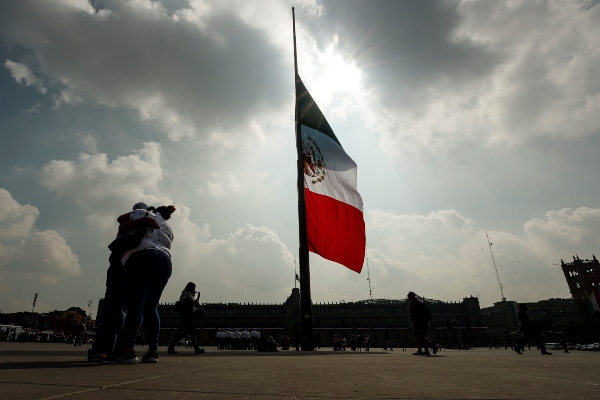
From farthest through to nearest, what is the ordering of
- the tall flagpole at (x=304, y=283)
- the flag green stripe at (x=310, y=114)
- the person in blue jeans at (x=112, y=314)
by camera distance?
1. the flag green stripe at (x=310, y=114)
2. the tall flagpole at (x=304, y=283)
3. the person in blue jeans at (x=112, y=314)

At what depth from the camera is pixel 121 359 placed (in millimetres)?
2928

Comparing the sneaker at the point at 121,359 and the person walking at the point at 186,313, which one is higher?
the person walking at the point at 186,313

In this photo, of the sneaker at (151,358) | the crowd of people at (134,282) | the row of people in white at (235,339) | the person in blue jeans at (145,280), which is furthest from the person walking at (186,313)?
the row of people in white at (235,339)

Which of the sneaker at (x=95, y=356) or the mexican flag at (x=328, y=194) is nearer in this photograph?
the sneaker at (x=95, y=356)

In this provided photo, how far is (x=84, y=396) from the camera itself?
1223 millimetres

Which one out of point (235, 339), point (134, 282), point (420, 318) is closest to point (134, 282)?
point (134, 282)

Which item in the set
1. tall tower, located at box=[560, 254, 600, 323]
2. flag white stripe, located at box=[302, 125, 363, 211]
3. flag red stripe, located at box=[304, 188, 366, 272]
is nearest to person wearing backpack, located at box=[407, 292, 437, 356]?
flag red stripe, located at box=[304, 188, 366, 272]

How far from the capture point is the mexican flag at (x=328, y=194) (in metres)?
11.9

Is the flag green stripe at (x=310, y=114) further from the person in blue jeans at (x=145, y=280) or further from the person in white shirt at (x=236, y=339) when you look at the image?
the person in white shirt at (x=236, y=339)

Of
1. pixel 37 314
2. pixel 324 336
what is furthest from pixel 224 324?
pixel 37 314

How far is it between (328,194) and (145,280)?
379 inches

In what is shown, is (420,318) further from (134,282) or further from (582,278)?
(582,278)

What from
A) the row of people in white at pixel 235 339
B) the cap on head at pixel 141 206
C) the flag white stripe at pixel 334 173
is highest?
the flag white stripe at pixel 334 173

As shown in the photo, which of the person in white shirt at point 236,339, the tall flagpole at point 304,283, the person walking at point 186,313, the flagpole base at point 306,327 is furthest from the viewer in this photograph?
the person in white shirt at point 236,339
